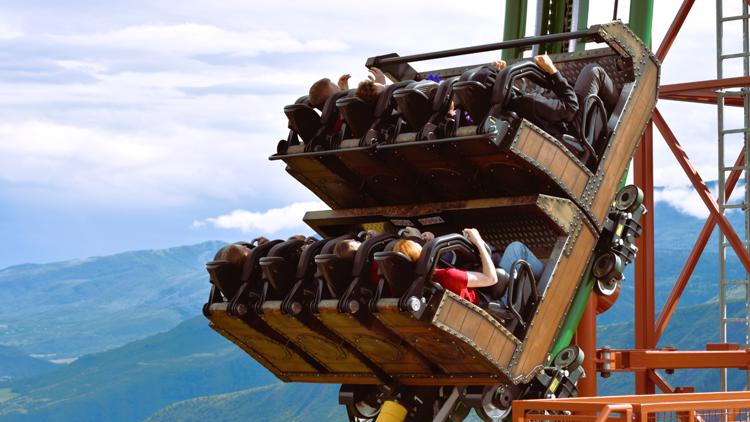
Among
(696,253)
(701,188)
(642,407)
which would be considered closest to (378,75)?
(642,407)

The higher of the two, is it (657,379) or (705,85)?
(705,85)

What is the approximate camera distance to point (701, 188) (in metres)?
15.7

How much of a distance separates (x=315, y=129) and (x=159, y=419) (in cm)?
17833

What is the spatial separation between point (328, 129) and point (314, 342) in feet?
5.82

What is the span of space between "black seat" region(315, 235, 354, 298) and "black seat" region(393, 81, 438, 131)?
127 cm

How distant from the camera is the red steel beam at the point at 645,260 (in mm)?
14797

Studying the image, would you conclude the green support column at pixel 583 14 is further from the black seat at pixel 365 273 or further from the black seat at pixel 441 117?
the black seat at pixel 365 273

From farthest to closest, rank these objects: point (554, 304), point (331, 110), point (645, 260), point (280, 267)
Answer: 1. point (645, 260)
2. point (331, 110)
3. point (280, 267)
4. point (554, 304)

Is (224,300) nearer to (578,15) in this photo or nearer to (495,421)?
(495,421)

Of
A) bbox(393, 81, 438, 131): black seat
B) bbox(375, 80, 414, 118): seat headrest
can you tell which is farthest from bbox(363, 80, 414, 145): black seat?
bbox(393, 81, 438, 131): black seat

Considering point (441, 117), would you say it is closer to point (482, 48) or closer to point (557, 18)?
point (482, 48)

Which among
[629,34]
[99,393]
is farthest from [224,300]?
[99,393]

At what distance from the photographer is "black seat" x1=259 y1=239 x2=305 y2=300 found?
32.6ft

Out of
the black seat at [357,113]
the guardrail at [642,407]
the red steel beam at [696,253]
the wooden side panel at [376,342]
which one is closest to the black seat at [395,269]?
the wooden side panel at [376,342]
